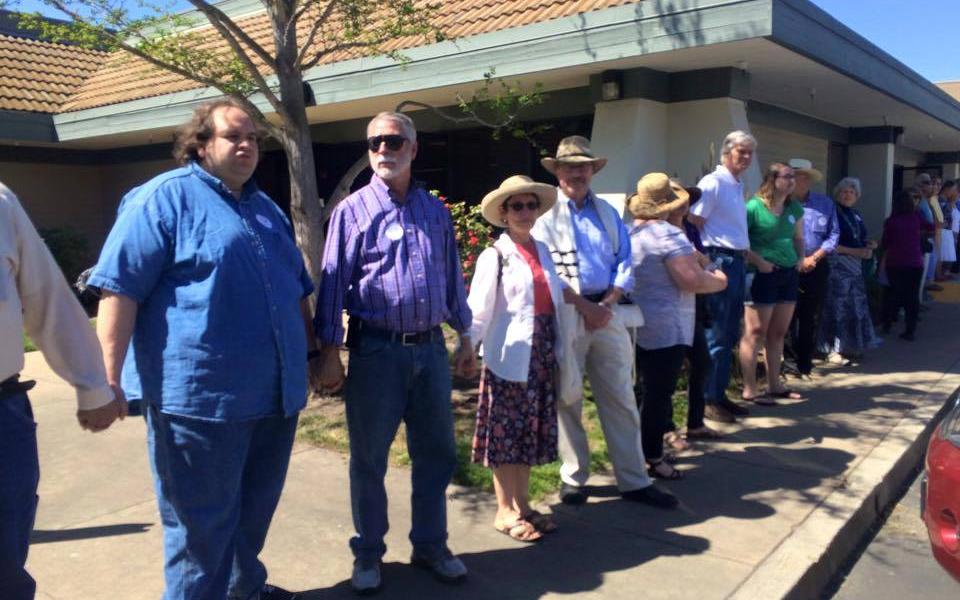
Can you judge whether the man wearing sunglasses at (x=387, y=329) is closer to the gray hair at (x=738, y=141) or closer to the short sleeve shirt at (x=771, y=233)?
the gray hair at (x=738, y=141)

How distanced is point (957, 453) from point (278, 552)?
9.47 ft

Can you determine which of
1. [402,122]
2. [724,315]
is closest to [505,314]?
[402,122]

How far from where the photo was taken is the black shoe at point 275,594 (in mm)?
3283

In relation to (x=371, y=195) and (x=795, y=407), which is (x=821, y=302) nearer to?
(x=795, y=407)

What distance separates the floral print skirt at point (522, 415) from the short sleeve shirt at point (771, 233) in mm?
2838

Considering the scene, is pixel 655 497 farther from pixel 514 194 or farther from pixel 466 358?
pixel 514 194

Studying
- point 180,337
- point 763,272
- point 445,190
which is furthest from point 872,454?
point 445,190

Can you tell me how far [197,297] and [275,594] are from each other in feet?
4.55

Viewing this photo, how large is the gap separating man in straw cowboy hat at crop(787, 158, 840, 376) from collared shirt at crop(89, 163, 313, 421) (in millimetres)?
5541

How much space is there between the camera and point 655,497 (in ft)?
14.2

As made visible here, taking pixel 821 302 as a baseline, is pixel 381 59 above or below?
above

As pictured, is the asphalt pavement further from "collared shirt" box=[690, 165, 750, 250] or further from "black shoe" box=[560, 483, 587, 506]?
"collared shirt" box=[690, 165, 750, 250]

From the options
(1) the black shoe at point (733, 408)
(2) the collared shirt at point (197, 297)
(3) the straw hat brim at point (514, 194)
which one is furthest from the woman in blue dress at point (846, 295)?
(2) the collared shirt at point (197, 297)

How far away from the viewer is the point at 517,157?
1073cm
